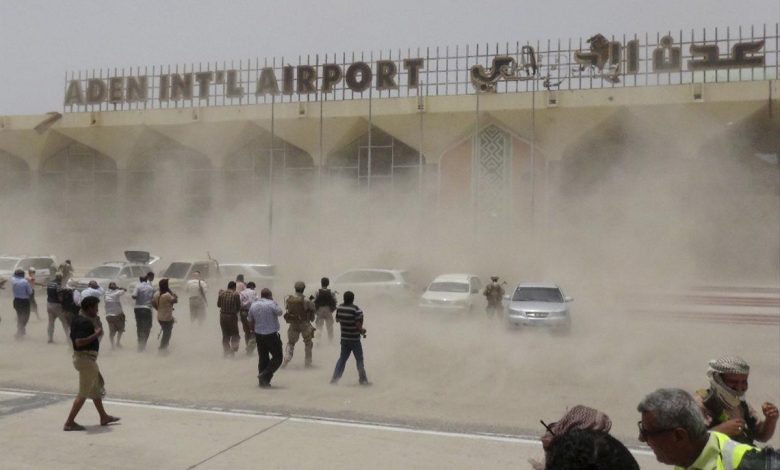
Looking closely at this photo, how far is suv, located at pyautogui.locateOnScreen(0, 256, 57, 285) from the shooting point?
74.9ft

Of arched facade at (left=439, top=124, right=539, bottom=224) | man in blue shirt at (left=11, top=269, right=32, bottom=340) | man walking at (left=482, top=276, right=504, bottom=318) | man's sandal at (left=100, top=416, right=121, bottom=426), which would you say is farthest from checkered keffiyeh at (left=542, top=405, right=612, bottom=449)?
arched facade at (left=439, top=124, right=539, bottom=224)

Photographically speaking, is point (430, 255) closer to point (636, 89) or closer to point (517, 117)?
point (517, 117)

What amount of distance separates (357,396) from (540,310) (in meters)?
7.20

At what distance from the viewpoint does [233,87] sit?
3131 cm

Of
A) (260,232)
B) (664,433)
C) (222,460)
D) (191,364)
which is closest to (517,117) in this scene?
(260,232)

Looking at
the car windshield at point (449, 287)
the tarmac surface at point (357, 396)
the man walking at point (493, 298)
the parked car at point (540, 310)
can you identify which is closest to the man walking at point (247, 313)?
the tarmac surface at point (357, 396)

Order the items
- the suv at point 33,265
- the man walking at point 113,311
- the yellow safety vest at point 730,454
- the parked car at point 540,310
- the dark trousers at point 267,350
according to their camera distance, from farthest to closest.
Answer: the suv at point 33,265, the parked car at point 540,310, the man walking at point 113,311, the dark trousers at point 267,350, the yellow safety vest at point 730,454

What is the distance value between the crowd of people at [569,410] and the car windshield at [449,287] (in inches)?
62.5

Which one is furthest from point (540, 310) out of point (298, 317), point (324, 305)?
point (298, 317)

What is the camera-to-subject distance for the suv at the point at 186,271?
20438 mm

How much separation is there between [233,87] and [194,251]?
786 centimetres

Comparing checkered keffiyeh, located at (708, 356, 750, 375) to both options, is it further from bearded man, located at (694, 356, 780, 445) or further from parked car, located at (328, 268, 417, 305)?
parked car, located at (328, 268, 417, 305)

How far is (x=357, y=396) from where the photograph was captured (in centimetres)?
901

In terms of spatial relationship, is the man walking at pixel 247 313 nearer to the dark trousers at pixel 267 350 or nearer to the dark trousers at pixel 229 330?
the dark trousers at pixel 229 330
